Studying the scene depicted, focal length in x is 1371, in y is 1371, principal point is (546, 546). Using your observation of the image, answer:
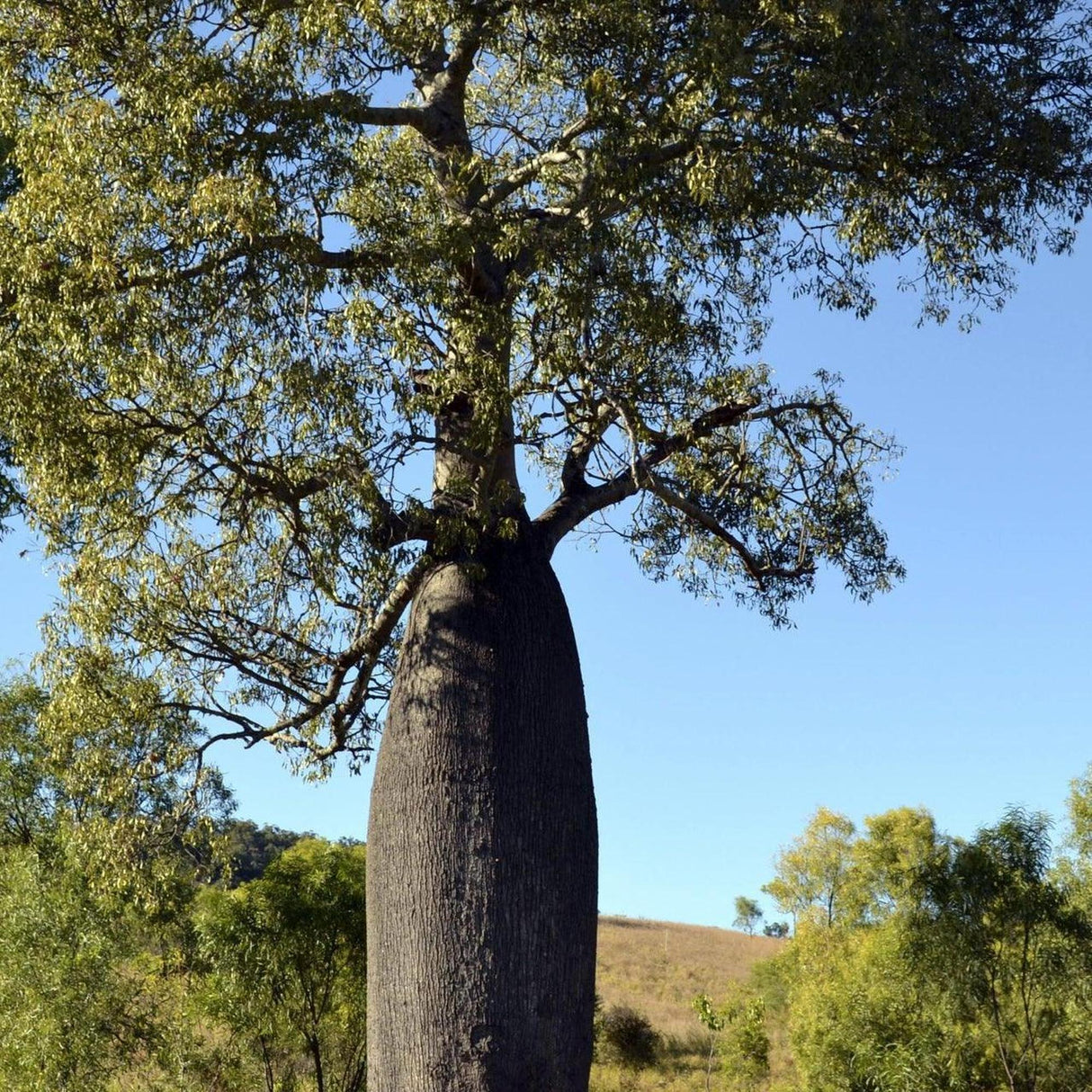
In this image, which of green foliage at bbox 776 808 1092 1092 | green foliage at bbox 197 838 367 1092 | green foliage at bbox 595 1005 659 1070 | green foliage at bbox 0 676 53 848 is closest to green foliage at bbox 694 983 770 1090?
green foliage at bbox 595 1005 659 1070

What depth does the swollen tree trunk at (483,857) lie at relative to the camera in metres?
6.36

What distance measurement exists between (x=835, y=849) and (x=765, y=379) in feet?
67.7

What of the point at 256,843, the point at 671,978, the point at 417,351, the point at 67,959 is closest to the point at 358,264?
the point at 417,351

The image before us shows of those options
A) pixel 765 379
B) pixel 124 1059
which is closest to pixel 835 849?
pixel 124 1059

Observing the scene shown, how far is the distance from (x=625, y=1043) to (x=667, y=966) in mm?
13516

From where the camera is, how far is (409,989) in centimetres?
648

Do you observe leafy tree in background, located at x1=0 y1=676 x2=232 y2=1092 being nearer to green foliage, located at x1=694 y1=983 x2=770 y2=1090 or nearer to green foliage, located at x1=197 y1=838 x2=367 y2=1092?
green foliage, located at x1=197 y1=838 x2=367 y2=1092

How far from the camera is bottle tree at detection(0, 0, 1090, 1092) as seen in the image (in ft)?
21.8

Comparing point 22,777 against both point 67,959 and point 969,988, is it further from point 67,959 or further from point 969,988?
point 969,988

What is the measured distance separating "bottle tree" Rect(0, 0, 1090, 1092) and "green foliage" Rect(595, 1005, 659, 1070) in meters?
16.4

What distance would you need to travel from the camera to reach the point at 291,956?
1395cm

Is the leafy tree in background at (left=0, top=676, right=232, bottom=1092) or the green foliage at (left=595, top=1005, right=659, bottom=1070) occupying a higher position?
the leafy tree in background at (left=0, top=676, right=232, bottom=1092)

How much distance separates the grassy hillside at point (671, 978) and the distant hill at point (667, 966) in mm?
22

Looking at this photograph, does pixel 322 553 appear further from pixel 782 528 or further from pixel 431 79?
pixel 782 528
